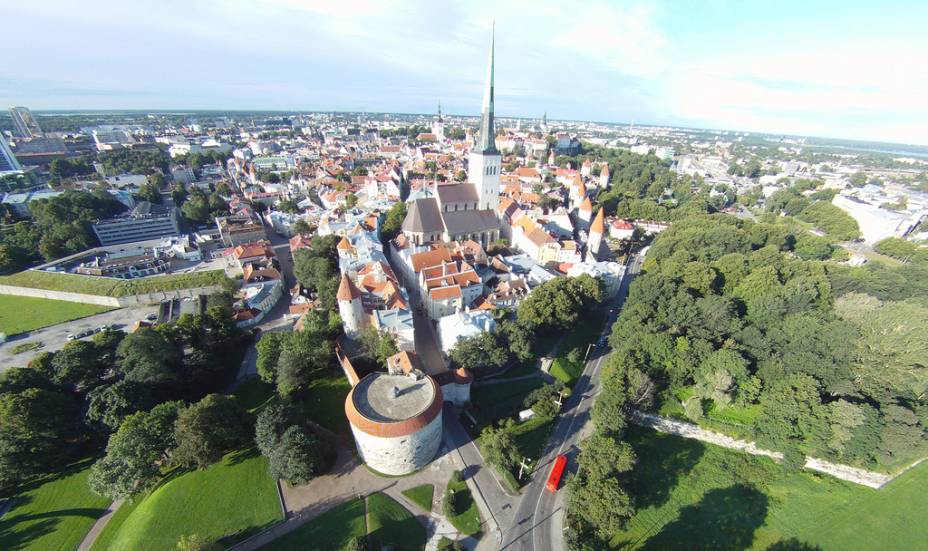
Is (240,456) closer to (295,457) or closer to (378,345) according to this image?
(295,457)

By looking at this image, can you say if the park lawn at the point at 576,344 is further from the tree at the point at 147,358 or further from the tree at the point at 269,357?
the tree at the point at 147,358

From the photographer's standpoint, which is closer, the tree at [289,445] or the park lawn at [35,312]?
the tree at [289,445]

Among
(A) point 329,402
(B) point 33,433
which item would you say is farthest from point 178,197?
(A) point 329,402

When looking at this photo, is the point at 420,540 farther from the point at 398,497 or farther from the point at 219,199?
the point at 219,199

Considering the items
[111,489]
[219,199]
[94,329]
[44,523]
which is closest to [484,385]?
[111,489]

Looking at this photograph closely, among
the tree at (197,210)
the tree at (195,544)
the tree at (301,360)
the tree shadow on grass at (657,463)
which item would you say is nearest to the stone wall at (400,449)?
the tree at (301,360)

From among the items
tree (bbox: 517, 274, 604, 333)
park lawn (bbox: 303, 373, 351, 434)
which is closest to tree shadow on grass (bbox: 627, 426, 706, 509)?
tree (bbox: 517, 274, 604, 333)
